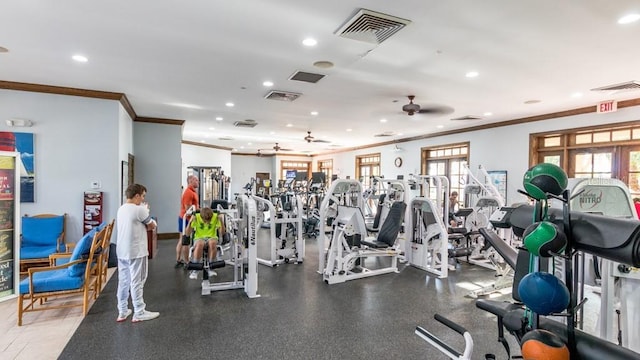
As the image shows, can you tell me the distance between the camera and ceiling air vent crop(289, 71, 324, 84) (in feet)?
14.7

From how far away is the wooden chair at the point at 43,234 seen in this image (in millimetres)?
4832

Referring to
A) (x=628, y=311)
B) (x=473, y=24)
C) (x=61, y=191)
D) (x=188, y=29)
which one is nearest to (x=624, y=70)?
(x=473, y=24)

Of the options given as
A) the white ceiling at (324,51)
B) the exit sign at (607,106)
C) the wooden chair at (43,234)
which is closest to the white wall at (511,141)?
the exit sign at (607,106)

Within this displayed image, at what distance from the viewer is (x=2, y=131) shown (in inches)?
192

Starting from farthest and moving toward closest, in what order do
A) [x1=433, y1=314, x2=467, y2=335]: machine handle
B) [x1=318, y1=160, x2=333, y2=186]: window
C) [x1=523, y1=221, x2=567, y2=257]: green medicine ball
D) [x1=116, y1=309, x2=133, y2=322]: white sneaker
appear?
1. [x1=318, y1=160, x2=333, y2=186]: window
2. [x1=116, y1=309, x2=133, y2=322]: white sneaker
3. [x1=433, y1=314, x2=467, y2=335]: machine handle
4. [x1=523, y1=221, x2=567, y2=257]: green medicine ball

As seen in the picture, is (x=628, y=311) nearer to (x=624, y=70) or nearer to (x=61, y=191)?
(x=624, y=70)

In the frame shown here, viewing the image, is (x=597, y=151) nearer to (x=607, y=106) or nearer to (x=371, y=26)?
(x=607, y=106)

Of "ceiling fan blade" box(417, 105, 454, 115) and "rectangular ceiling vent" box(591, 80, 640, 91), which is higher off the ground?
"rectangular ceiling vent" box(591, 80, 640, 91)

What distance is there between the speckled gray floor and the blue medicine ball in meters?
1.75

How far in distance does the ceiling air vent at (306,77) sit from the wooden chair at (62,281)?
9.99ft

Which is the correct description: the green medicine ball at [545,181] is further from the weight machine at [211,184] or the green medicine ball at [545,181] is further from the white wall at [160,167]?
the weight machine at [211,184]

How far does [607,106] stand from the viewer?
5836mm

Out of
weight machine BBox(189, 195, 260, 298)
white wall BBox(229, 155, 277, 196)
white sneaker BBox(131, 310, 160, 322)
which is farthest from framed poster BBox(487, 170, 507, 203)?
white wall BBox(229, 155, 277, 196)

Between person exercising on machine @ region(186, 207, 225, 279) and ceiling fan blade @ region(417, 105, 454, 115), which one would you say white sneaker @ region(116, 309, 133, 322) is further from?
ceiling fan blade @ region(417, 105, 454, 115)
